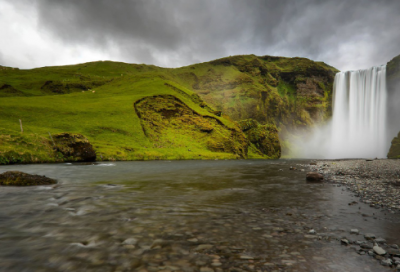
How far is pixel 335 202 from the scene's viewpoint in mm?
11312

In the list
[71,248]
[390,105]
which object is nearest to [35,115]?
[71,248]

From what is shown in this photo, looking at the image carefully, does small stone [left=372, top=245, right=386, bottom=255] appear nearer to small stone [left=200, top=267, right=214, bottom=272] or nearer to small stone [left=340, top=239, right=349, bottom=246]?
small stone [left=340, top=239, right=349, bottom=246]

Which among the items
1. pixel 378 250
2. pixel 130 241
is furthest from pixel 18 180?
pixel 378 250

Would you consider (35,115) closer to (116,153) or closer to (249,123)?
(116,153)

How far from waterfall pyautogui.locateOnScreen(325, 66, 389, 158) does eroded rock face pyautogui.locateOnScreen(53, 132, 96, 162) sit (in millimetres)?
154393

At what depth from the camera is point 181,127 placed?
9012 cm

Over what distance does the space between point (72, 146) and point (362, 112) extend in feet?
570

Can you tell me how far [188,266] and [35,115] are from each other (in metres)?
78.6

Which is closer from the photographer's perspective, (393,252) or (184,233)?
(393,252)

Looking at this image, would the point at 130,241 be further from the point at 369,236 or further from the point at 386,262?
the point at 369,236

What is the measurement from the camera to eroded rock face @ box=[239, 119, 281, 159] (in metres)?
134

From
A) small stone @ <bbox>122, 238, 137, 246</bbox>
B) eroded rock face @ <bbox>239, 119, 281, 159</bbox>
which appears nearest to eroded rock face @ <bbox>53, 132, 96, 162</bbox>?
small stone @ <bbox>122, 238, 137, 246</bbox>

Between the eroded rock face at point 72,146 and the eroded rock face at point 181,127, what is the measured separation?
29.5 metres

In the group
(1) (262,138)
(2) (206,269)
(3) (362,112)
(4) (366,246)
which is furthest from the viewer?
(3) (362,112)
